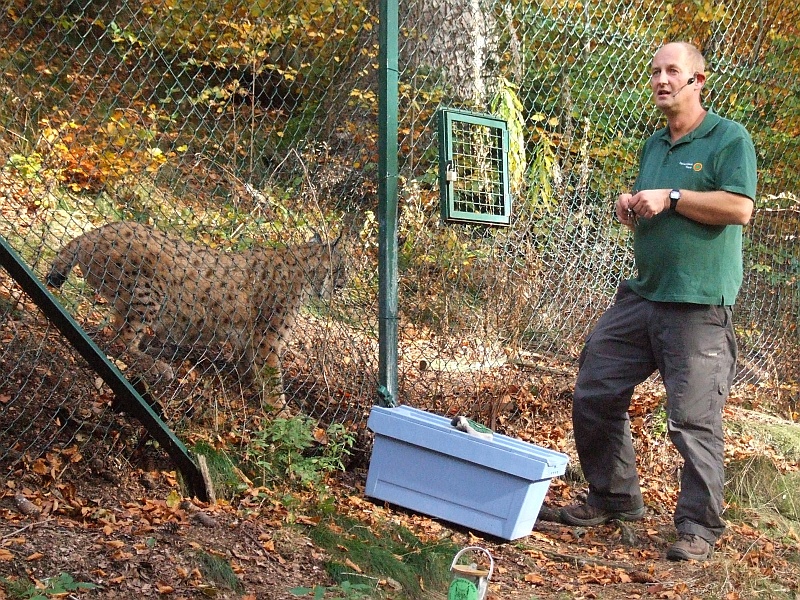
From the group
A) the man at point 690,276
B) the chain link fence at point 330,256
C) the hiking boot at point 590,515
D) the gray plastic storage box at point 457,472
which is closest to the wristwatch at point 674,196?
the man at point 690,276

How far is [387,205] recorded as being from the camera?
437cm

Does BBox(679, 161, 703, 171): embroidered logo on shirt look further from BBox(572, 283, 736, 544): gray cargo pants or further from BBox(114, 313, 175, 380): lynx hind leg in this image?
BBox(114, 313, 175, 380): lynx hind leg

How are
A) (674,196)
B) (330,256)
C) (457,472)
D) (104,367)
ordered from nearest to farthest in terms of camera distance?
(104,367), (674,196), (457,472), (330,256)

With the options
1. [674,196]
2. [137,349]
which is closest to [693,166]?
[674,196]

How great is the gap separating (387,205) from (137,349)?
1.72 metres

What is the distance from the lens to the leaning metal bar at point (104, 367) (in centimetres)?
331

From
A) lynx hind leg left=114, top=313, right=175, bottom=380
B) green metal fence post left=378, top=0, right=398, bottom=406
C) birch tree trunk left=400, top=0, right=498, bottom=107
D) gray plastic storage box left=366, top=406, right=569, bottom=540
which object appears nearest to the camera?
gray plastic storage box left=366, top=406, right=569, bottom=540

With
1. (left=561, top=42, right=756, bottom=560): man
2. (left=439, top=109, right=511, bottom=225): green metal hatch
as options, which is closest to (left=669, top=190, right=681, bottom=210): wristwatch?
(left=561, top=42, right=756, bottom=560): man

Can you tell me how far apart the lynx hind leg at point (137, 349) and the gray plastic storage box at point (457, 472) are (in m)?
1.17

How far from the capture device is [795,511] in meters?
4.92

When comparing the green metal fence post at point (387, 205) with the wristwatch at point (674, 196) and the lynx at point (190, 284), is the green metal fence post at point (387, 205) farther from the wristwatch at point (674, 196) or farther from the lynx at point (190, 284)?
the wristwatch at point (674, 196)

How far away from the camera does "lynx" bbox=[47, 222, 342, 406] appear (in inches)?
203

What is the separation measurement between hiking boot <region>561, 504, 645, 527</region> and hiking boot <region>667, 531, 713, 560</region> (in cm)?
43

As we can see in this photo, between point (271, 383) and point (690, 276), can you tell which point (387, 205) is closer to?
point (271, 383)
